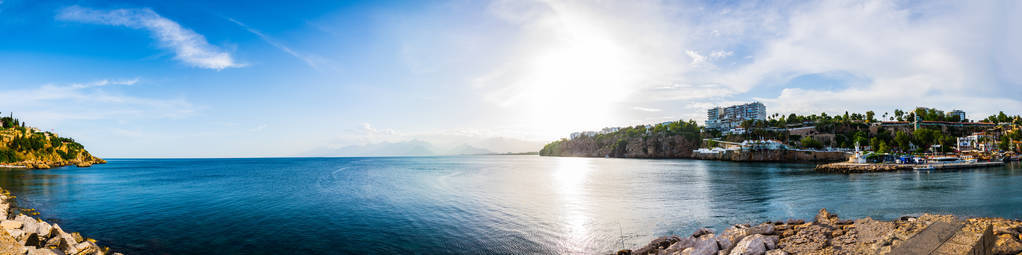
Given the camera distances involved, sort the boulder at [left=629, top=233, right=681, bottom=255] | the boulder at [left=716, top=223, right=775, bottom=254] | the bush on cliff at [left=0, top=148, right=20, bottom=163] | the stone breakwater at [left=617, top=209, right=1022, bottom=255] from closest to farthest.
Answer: the stone breakwater at [left=617, top=209, right=1022, bottom=255]
the boulder at [left=716, top=223, right=775, bottom=254]
the boulder at [left=629, top=233, right=681, bottom=255]
the bush on cliff at [left=0, top=148, right=20, bottom=163]

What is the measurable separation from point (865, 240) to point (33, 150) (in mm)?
136771

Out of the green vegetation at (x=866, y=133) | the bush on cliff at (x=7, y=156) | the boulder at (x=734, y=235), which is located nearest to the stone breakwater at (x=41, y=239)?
the boulder at (x=734, y=235)

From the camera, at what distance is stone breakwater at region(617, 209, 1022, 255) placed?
6.30 meters

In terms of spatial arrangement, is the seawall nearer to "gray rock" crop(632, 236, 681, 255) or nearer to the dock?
the dock

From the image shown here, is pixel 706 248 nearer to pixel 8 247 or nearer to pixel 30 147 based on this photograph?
pixel 8 247

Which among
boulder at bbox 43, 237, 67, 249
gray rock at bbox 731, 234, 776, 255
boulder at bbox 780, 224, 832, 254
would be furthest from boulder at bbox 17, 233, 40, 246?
boulder at bbox 780, 224, 832, 254

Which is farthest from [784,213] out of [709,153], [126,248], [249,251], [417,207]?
[709,153]

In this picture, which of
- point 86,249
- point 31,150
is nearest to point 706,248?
point 86,249

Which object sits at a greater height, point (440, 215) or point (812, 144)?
point (812, 144)

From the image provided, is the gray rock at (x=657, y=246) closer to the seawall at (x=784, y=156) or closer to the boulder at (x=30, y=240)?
the boulder at (x=30, y=240)

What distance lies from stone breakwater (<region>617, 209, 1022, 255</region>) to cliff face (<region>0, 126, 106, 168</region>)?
11718 centimetres

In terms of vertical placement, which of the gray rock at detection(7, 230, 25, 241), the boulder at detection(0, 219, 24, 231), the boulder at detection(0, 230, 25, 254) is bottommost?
the gray rock at detection(7, 230, 25, 241)

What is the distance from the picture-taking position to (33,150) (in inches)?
3401

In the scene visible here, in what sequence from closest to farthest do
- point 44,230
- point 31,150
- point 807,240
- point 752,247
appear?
point 752,247 → point 807,240 → point 44,230 → point 31,150
